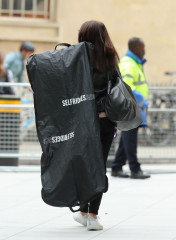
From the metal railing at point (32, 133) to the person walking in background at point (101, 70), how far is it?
493 cm

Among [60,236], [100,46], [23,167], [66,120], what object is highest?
[100,46]

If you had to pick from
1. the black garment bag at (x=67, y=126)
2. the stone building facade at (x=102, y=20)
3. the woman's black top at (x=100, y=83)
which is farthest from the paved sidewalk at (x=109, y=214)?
the stone building facade at (x=102, y=20)

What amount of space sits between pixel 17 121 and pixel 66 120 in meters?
5.36

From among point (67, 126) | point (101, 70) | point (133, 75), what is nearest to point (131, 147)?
point (133, 75)

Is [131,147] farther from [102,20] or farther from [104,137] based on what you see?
[102,20]

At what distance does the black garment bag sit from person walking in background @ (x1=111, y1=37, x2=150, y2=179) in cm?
380

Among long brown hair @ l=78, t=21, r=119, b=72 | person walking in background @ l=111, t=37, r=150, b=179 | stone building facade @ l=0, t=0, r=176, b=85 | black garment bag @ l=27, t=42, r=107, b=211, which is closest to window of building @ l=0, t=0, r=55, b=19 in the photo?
stone building facade @ l=0, t=0, r=176, b=85

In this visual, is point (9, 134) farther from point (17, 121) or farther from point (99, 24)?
point (99, 24)

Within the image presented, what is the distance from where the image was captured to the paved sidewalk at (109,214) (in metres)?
7.08

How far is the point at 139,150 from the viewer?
12.8 metres

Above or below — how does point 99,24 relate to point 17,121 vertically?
above

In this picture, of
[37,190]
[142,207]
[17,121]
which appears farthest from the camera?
[17,121]

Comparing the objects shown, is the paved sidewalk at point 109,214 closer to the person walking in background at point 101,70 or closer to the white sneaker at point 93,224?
the white sneaker at point 93,224

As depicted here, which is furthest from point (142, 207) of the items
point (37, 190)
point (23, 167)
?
point (23, 167)
